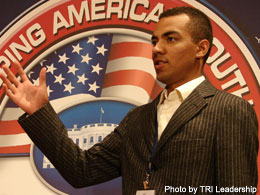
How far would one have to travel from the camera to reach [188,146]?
126 centimetres

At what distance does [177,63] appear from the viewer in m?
1.43

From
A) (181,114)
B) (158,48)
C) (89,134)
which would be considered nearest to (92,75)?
(89,134)

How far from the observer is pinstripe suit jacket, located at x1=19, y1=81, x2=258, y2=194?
4.05 feet

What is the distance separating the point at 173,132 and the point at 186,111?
0.09 metres

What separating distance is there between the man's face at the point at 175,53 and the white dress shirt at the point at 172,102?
4 cm

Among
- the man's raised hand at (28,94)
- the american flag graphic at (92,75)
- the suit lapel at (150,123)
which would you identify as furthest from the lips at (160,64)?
the american flag graphic at (92,75)

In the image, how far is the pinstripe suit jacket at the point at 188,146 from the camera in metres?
1.24

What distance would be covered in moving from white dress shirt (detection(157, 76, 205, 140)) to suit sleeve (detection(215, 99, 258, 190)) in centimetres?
17

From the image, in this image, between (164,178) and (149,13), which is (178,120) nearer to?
(164,178)

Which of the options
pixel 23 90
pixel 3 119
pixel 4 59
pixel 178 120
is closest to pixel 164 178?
pixel 178 120

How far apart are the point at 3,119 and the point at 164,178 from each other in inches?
58.1

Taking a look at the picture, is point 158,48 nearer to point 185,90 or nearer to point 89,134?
point 185,90

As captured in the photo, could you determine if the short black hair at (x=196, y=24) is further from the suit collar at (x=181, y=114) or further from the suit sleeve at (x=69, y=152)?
the suit sleeve at (x=69, y=152)

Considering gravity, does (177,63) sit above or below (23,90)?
above
